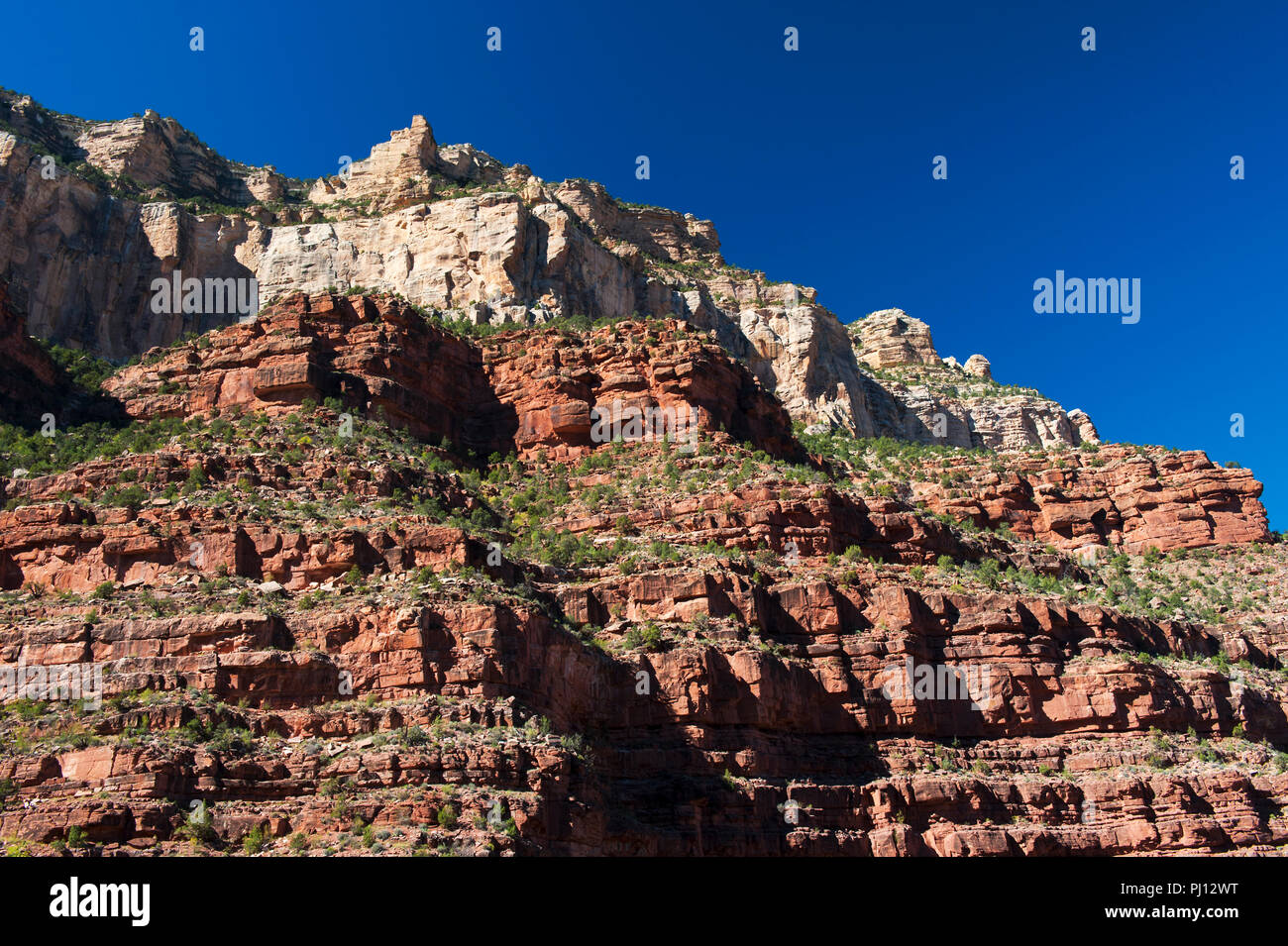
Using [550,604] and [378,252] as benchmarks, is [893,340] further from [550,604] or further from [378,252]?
[550,604]

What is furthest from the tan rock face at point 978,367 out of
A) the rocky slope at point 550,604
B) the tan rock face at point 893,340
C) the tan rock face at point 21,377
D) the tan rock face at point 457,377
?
the tan rock face at point 21,377

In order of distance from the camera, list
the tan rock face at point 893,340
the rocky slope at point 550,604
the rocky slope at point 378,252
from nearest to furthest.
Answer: the rocky slope at point 550,604
the rocky slope at point 378,252
the tan rock face at point 893,340

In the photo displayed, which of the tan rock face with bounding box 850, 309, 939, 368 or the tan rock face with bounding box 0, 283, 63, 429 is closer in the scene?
the tan rock face with bounding box 0, 283, 63, 429

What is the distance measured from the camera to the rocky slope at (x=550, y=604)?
3366 centimetres

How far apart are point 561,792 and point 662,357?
36844 mm

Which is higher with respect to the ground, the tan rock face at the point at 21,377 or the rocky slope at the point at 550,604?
the tan rock face at the point at 21,377

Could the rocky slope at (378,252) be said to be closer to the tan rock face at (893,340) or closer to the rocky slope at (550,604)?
the rocky slope at (550,604)

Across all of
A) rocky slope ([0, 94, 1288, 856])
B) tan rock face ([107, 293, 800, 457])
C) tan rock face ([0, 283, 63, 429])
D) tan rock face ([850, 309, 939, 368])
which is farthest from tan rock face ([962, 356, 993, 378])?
tan rock face ([0, 283, 63, 429])

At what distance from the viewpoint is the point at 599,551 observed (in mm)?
52938

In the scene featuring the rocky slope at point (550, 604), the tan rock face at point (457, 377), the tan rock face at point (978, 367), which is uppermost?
the tan rock face at point (978, 367)

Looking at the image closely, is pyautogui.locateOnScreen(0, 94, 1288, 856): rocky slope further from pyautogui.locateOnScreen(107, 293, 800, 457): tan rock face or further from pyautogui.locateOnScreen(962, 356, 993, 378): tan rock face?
pyautogui.locateOnScreen(962, 356, 993, 378): tan rock face

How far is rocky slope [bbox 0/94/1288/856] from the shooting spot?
110 ft

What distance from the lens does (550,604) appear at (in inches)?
Answer: 1843
